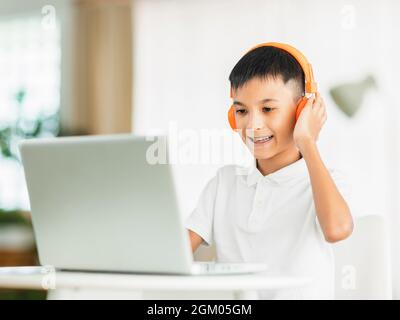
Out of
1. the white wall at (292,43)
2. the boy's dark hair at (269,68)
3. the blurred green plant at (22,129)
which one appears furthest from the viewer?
the blurred green plant at (22,129)

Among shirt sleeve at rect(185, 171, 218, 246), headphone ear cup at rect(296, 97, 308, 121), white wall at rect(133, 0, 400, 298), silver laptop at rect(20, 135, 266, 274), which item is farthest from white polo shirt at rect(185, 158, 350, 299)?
white wall at rect(133, 0, 400, 298)

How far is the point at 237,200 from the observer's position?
1326mm

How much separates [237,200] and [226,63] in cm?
263

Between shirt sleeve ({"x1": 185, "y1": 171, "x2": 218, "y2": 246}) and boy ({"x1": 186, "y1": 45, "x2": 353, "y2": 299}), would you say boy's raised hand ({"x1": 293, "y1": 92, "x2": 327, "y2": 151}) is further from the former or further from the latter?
shirt sleeve ({"x1": 185, "y1": 171, "x2": 218, "y2": 246})

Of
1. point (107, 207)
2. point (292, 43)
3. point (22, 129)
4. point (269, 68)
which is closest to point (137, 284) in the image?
point (107, 207)

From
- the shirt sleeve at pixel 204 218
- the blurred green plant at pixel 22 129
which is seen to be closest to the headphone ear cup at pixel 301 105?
the shirt sleeve at pixel 204 218

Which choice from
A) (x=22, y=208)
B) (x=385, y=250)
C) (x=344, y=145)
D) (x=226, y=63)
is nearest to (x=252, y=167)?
(x=385, y=250)

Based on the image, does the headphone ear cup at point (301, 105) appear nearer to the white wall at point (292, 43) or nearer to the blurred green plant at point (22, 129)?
the white wall at point (292, 43)

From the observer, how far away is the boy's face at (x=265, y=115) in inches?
50.1

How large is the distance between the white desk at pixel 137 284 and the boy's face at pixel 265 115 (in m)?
0.37

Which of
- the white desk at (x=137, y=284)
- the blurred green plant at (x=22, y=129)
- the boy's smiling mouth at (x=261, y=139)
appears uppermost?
the blurred green plant at (x=22, y=129)

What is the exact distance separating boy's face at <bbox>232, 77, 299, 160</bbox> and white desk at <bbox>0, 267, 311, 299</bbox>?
14.8 inches

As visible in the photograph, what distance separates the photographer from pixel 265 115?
1.28 meters
